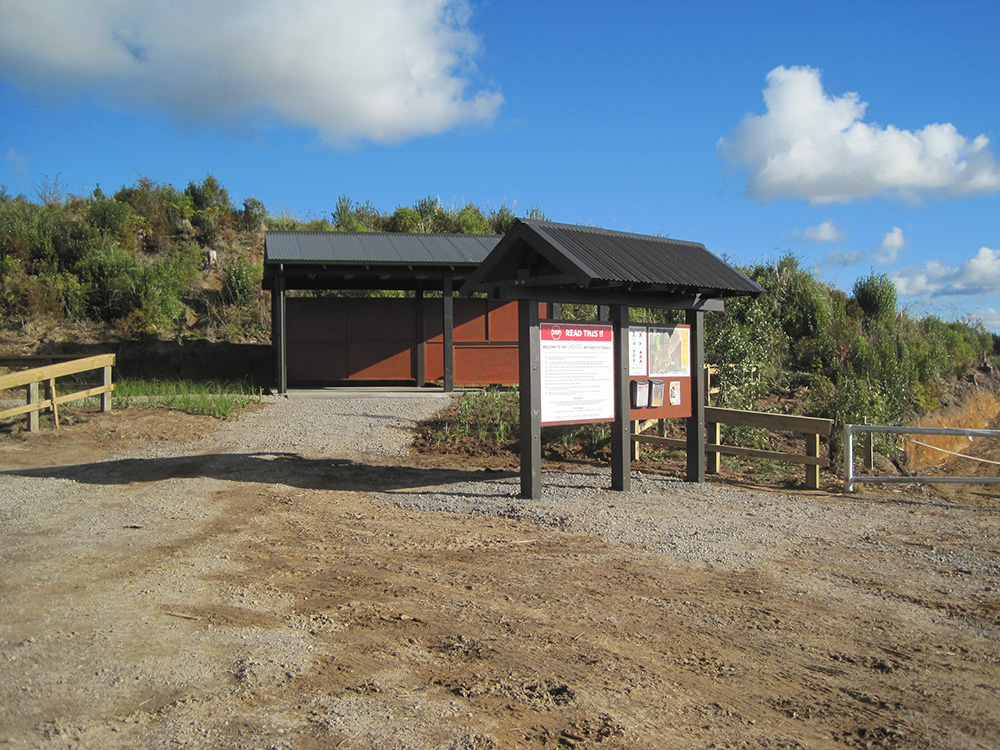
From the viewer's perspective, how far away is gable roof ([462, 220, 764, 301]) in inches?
332

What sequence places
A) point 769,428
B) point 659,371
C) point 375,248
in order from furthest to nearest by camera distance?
1. point 375,248
2. point 769,428
3. point 659,371

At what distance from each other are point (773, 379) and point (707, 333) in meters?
2.17

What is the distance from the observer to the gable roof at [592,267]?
843 centimetres

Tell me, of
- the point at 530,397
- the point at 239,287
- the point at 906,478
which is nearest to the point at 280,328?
the point at 530,397

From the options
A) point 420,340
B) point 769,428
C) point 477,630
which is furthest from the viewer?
point 420,340

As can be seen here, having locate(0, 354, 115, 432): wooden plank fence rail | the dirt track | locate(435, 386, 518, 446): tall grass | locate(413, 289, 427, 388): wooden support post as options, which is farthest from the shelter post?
the dirt track

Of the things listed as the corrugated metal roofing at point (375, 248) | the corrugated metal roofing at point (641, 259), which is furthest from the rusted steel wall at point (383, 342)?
the corrugated metal roofing at point (641, 259)

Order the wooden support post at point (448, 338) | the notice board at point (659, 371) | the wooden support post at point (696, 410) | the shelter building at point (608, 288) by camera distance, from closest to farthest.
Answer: the shelter building at point (608, 288) < the notice board at point (659, 371) < the wooden support post at point (696, 410) < the wooden support post at point (448, 338)

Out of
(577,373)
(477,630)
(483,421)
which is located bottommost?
(477,630)

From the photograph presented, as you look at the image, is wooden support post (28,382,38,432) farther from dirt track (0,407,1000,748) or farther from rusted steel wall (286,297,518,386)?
rusted steel wall (286,297,518,386)

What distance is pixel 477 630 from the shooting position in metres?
4.79

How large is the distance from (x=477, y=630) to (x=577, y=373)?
4735 mm

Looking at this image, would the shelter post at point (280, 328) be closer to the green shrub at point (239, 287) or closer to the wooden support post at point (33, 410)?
the wooden support post at point (33, 410)

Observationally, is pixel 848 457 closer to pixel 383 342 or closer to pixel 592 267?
pixel 592 267
